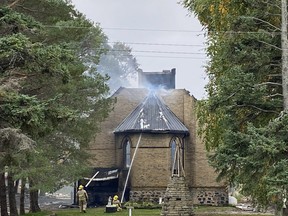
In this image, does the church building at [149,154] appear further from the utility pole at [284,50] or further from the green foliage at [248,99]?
the utility pole at [284,50]

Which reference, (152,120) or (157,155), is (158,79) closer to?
(152,120)

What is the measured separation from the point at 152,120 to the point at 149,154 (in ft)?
7.74

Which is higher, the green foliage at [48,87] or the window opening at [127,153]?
the green foliage at [48,87]

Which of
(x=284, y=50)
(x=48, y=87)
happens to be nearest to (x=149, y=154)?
(x=48, y=87)

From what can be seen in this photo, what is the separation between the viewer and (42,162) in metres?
17.4

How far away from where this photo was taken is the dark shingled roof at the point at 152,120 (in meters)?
33.1

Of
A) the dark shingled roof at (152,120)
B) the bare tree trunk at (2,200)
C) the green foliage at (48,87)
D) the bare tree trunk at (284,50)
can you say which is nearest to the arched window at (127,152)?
the dark shingled roof at (152,120)

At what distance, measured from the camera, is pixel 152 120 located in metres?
34.0

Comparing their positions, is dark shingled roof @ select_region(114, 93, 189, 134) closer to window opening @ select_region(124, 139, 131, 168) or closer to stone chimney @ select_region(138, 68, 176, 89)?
window opening @ select_region(124, 139, 131, 168)

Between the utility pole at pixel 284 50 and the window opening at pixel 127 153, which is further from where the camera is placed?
the window opening at pixel 127 153

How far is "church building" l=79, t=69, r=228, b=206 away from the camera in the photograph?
108 feet

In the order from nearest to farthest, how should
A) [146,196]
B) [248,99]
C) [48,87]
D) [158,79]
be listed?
[248,99] → [48,87] → [146,196] → [158,79]

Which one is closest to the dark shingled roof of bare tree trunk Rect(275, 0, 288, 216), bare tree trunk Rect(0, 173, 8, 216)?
bare tree trunk Rect(0, 173, 8, 216)

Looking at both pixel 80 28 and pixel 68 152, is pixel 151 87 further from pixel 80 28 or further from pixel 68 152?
pixel 80 28
